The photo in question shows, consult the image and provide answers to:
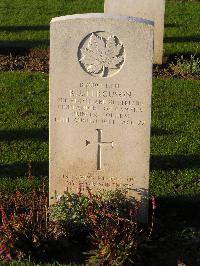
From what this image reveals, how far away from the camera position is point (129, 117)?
17.0 ft

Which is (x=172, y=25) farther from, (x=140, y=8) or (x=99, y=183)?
(x=99, y=183)

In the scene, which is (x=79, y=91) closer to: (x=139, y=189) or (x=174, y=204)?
(x=139, y=189)

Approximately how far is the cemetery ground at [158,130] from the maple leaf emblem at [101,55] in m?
1.31

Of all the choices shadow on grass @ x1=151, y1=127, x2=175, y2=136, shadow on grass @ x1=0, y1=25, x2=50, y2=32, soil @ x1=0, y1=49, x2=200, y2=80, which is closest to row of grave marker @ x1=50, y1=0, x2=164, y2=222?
shadow on grass @ x1=151, y1=127, x2=175, y2=136

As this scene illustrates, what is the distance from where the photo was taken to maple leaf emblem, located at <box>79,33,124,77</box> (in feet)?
16.5

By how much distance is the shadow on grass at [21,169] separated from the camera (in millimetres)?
6461

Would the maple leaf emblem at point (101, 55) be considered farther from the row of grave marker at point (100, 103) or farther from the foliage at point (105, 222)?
the foliage at point (105, 222)

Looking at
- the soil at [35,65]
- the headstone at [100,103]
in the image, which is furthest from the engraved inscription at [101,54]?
the soil at [35,65]

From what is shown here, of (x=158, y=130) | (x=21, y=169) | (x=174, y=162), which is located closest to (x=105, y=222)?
(x=21, y=169)

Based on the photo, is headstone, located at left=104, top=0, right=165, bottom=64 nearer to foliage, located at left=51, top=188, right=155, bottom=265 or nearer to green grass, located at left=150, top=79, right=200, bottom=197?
green grass, located at left=150, top=79, right=200, bottom=197

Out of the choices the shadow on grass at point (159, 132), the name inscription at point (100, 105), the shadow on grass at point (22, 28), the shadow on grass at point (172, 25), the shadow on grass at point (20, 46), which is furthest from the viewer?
the shadow on grass at point (172, 25)

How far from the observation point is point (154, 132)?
7.66 meters

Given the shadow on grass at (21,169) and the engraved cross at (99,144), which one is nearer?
the engraved cross at (99,144)

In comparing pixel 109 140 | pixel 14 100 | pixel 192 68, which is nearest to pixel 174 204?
pixel 109 140
